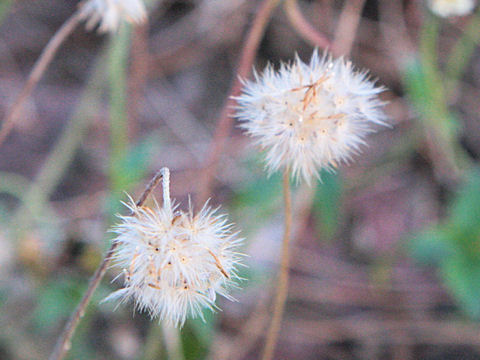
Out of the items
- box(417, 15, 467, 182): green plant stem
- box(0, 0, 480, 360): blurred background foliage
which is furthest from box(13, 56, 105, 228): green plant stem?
box(417, 15, 467, 182): green plant stem

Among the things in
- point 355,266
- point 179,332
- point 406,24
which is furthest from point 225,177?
point 406,24

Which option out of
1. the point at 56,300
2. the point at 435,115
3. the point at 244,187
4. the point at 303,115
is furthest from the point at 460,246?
the point at 56,300

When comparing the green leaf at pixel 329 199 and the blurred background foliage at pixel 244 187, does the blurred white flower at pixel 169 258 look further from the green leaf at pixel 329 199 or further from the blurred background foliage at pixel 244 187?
the green leaf at pixel 329 199

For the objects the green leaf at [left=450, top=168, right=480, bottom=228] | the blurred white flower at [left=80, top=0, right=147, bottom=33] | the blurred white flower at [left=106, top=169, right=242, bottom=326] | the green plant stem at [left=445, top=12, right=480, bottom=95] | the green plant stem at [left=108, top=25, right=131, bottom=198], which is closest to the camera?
the blurred white flower at [left=106, top=169, right=242, bottom=326]

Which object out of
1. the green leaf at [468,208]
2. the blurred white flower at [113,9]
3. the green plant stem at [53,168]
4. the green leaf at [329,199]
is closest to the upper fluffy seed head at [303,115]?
the blurred white flower at [113,9]

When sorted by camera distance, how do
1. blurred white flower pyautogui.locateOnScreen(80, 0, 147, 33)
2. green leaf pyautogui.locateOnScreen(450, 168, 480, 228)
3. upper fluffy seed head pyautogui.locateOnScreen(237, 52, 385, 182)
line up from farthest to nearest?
green leaf pyautogui.locateOnScreen(450, 168, 480, 228)
blurred white flower pyautogui.locateOnScreen(80, 0, 147, 33)
upper fluffy seed head pyautogui.locateOnScreen(237, 52, 385, 182)

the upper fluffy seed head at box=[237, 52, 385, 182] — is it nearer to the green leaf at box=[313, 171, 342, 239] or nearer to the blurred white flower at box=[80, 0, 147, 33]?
the blurred white flower at box=[80, 0, 147, 33]

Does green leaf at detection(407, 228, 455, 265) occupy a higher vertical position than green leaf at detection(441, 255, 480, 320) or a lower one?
higher
